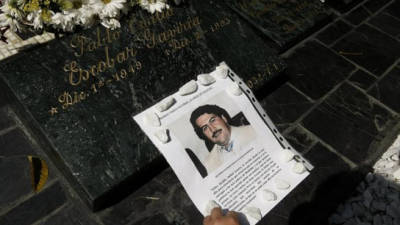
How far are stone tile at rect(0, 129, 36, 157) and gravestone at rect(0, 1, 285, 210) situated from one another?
21 centimetres

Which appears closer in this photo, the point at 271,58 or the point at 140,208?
the point at 140,208

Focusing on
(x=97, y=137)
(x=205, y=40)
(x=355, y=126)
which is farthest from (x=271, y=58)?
(x=97, y=137)

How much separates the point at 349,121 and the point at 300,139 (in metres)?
0.59

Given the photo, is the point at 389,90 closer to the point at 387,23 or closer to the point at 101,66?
the point at 387,23

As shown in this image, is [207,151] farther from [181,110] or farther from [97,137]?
[97,137]

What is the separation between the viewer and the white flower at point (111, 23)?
266 cm

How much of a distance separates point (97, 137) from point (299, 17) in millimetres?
2713

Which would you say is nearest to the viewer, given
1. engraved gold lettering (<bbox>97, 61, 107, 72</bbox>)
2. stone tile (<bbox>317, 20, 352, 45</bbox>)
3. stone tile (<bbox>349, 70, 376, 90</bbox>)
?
engraved gold lettering (<bbox>97, 61, 107, 72</bbox>)

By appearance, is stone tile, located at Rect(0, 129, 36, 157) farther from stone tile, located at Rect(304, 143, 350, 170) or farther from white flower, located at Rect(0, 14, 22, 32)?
stone tile, located at Rect(304, 143, 350, 170)

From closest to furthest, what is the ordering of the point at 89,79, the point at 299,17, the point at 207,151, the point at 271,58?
the point at 207,151 < the point at 89,79 < the point at 271,58 < the point at 299,17

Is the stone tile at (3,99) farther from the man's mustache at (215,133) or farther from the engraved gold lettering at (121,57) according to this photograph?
the man's mustache at (215,133)

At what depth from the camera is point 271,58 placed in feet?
10.8

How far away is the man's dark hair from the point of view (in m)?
2.38

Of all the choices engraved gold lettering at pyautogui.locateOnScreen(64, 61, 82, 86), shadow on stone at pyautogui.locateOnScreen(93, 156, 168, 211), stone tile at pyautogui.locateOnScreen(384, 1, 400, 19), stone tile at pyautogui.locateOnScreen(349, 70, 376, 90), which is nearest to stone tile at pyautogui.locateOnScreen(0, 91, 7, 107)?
engraved gold lettering at pyautogui.locateOnScreen(64, 61, 82, 86)
